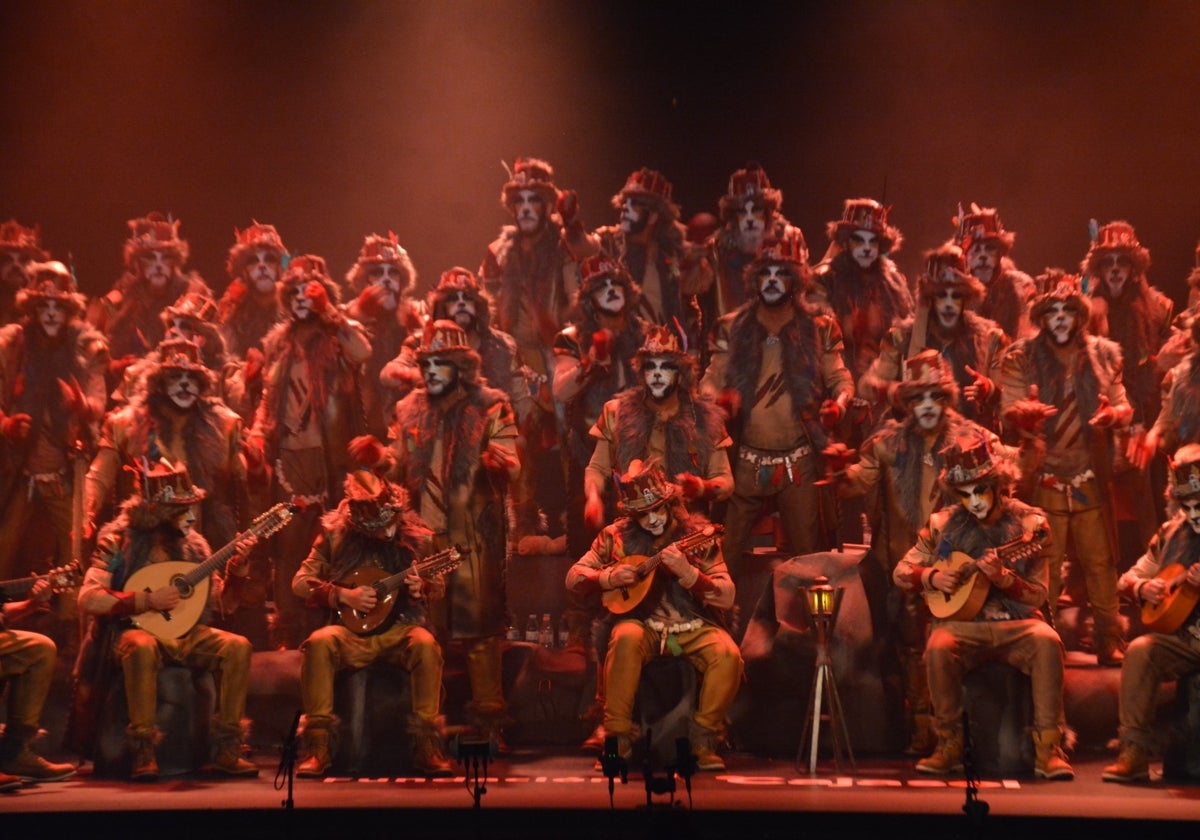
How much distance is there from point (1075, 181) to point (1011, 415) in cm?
228

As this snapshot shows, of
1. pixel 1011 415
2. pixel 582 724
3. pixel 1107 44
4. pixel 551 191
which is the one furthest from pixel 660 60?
pixel 582 724

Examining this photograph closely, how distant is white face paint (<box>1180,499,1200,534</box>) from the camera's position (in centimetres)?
660

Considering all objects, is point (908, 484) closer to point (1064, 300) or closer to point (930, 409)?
point (930, 409)

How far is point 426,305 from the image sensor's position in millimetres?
9219

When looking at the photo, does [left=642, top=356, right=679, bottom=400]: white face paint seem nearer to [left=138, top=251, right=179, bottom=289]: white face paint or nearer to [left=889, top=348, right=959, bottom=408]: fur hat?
[left=889, top=348, right=959, bottom=408]: fur hat

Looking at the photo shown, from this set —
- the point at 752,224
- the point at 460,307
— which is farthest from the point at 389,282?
the point at 752,224

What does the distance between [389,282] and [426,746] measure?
10.6ft

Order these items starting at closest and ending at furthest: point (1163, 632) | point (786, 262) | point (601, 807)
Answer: point (601, 807)
point (1163, 632)
point (786, 262)

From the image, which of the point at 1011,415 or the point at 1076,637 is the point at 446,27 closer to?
the point at 1011,415

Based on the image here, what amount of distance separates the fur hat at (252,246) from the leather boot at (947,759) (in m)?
4.86

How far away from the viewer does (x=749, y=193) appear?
8.79 m

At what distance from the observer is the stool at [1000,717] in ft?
21.7

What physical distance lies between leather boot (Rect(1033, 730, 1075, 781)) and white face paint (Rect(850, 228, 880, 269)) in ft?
9.72

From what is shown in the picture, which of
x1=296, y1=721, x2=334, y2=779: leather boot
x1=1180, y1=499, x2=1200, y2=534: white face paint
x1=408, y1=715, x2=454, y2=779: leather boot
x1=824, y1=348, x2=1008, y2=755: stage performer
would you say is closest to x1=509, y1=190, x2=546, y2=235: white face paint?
x1=824, y1=348, x2=1008, y2=755: stage performer
